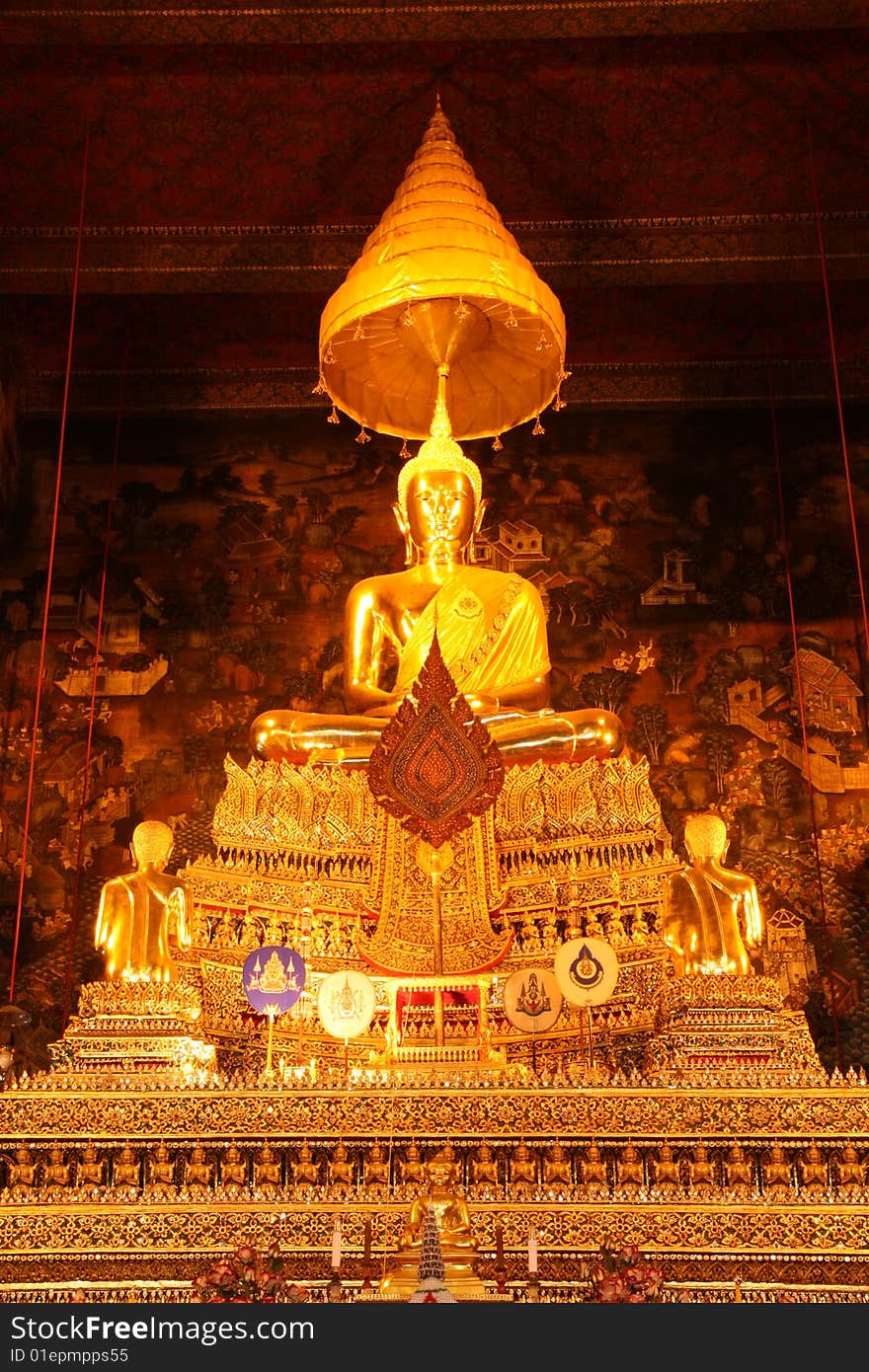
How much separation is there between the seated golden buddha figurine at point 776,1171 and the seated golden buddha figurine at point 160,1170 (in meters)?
1.32

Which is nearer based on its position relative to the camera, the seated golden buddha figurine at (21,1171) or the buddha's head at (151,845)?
the seated golden buddha figurine at (21,1171)

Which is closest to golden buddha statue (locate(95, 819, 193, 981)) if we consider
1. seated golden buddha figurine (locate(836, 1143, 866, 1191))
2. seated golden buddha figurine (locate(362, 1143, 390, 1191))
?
seated golden buddha figurine (locate(362, 1143, 390, 1191))

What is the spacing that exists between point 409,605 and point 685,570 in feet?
8.02

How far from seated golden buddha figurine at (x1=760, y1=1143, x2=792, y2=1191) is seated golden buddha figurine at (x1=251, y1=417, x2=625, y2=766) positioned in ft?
7.57

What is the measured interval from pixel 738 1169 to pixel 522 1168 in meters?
0.47

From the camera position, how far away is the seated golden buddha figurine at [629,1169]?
319 cm

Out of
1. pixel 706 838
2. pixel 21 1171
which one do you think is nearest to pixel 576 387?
pixel 706 838

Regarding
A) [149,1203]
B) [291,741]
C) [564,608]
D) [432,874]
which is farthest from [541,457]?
[149,1203]

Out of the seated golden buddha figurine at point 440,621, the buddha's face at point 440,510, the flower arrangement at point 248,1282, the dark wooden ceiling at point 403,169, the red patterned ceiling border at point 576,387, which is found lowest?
the flower arrangement at point 248,1282

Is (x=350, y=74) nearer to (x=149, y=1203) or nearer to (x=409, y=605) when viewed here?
(x=409, y=605)

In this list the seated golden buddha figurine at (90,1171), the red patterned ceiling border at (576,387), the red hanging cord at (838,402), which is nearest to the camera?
the seated golden buddha figurine at (90,1171)

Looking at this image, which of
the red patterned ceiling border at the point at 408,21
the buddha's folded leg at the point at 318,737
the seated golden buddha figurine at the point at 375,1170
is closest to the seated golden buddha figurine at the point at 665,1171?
the seated golden buddha figurine at the point at 375,1170

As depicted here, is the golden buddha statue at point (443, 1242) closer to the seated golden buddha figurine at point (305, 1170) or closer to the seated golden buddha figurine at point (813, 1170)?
the seated golden buddha figurine at point (305, 1170)

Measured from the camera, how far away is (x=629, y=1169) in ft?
10.5
